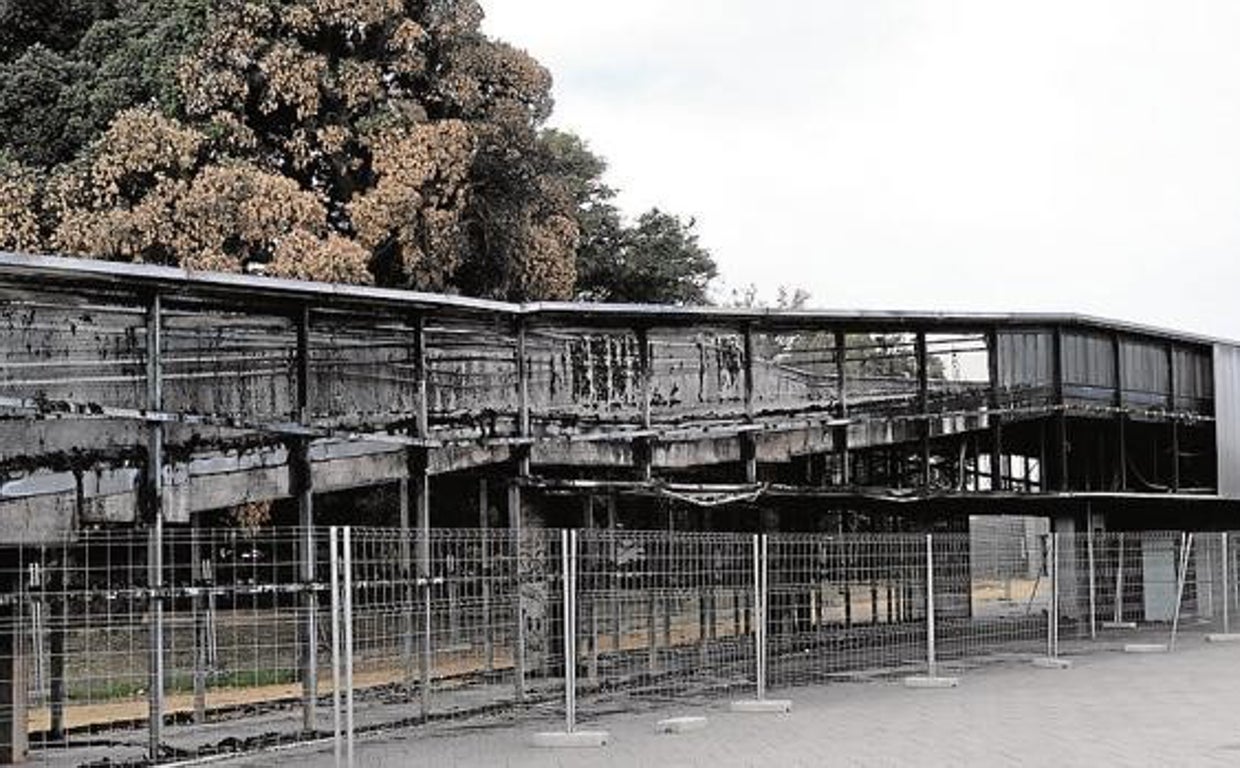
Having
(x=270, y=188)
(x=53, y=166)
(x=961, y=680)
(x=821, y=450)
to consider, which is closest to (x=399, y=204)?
(x=270, y=188)

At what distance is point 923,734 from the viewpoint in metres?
15.3

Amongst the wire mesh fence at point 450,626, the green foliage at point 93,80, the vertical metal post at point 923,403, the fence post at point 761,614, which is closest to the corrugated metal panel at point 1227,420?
the wire mesh fence at point 450,626

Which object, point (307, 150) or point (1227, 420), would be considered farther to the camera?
point (1227, 420)

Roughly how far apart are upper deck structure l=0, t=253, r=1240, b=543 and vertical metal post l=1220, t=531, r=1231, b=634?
154 cm

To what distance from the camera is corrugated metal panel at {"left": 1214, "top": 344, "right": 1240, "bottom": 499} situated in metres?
31.2

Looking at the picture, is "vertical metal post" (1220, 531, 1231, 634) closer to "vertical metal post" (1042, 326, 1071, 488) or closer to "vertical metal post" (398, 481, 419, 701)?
"vertical metal post" (1042, 326, 1071, 488)

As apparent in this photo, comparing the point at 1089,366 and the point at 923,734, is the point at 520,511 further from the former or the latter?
the point at 1089,366

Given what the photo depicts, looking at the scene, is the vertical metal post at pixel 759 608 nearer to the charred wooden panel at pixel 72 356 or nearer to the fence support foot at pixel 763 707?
the fence support foot at pixel 763 707

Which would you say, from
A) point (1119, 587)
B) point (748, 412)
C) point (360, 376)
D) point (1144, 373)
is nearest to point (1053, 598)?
point (748, 412)

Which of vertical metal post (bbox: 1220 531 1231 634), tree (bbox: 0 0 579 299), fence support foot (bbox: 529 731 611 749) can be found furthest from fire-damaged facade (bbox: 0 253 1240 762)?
tree (bbox: 0 0 579 299)

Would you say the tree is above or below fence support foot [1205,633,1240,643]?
above

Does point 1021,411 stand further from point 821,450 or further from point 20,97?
point 20,97

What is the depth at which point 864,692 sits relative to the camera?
19312 mm

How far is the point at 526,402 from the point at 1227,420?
16.8m
